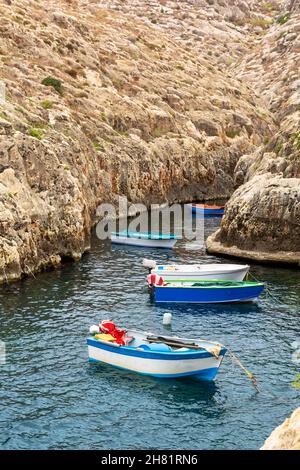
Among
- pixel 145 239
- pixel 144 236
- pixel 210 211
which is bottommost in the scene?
pixel 145 239

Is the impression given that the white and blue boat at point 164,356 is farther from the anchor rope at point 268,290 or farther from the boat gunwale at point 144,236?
the boat gunwale at point 144,236

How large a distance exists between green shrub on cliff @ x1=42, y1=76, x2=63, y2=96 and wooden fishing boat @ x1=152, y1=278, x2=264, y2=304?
210ft

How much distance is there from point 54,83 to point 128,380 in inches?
3205

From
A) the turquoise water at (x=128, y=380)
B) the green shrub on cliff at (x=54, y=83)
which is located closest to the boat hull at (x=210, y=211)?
the green shrub on cliff at (x=54, y=83)

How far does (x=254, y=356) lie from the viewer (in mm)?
42719

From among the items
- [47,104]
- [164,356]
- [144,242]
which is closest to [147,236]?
[144,242]

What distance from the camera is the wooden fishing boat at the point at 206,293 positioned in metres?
56.1

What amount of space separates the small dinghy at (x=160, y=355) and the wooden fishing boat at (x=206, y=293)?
46.3 ft

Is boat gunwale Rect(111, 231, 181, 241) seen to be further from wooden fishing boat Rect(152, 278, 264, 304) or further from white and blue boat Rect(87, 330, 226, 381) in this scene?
white and blue boat Rect(87, 330, 226, 381)

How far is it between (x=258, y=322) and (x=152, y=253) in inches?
1216

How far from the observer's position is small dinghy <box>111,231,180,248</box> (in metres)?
83.4

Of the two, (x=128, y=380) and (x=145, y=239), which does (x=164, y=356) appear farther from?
(x=145, y=239)

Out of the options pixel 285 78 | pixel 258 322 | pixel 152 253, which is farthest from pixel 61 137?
pixel 285 78

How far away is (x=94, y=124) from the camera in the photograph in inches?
4446
